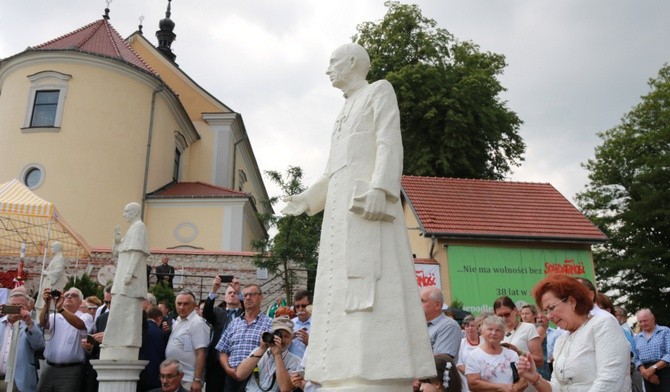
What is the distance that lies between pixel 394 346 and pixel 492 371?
2.20 metres

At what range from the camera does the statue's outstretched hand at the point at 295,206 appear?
457cm

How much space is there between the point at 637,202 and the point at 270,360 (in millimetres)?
26948

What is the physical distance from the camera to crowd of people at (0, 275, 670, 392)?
12.3ft

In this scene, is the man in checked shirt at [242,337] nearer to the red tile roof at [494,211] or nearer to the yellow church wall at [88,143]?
the red tile roof at [494,211]

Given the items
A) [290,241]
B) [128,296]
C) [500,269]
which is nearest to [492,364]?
[128,296]

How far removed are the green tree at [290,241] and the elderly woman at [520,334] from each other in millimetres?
10436

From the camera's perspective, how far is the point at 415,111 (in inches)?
1094

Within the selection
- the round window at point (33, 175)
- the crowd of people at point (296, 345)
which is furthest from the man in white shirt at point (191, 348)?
the round window at point (33, 175)

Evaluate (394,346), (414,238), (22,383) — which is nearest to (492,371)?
(394,346)

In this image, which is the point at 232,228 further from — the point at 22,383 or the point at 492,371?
the point at 492,371

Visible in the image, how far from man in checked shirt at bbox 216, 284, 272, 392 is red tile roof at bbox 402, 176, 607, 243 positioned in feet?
47.2

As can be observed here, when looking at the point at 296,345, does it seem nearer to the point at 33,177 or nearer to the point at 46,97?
the point at 33,177

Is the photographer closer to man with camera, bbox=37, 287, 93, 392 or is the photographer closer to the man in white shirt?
the man in white shirt

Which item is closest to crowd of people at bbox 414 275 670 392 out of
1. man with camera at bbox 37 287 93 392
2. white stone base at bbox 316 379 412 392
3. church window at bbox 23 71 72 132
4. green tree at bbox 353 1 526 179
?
white stone base at bbox 316 379 412 392
